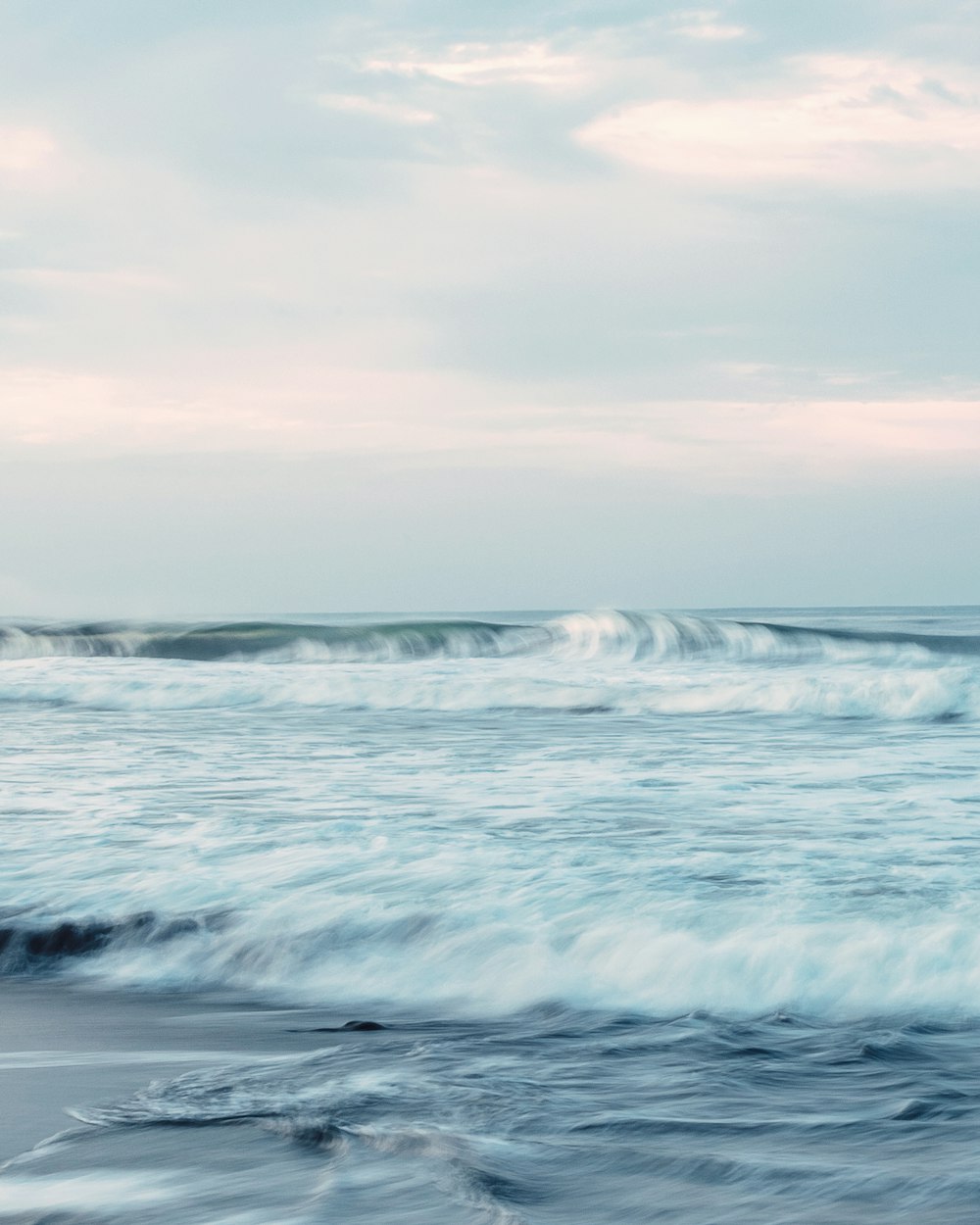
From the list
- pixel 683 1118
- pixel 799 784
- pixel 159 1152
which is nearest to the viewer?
pixel 159 1152

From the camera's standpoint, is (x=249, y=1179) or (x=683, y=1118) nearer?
(x=249, y=1179)

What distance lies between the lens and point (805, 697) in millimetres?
A: 14242

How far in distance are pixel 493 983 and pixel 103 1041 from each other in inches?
48.6

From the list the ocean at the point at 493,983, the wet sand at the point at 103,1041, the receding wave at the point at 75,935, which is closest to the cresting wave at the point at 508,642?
the ocean at the point at 493,983

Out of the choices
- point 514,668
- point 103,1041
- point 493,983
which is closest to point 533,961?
point 493,983

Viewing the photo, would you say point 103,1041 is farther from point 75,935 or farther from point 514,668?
point 514,668

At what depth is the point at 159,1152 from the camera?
2.43 metres

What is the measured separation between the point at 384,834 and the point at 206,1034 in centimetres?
255

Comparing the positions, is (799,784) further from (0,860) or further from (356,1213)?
(356,1213)

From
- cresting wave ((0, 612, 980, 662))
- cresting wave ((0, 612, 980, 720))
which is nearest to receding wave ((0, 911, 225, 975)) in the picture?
cresting wave ((0, 612, 980, 720))

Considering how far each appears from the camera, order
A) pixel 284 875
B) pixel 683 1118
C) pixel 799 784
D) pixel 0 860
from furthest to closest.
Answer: pixel 799 784 < pixel 0 860 < pixel 284 875 < pixel 683 1118

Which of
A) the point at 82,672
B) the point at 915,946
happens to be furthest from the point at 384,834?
the point at 82,672

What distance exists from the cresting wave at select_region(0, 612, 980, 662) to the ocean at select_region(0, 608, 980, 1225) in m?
14.8

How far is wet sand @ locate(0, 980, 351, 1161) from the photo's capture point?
2.76m
